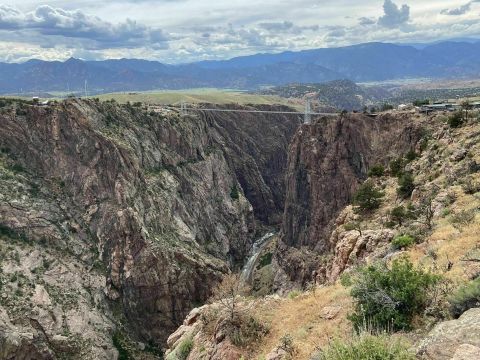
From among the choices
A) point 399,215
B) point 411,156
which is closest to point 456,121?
point 411,156

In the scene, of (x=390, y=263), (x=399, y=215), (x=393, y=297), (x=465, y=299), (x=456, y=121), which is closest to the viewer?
(x=465, y=299)

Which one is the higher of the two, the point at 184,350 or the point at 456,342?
the point at 456,342

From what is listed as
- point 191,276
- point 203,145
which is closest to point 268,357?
point 191,276

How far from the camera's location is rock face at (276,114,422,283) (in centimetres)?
7375

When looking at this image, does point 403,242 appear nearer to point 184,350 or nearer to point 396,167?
point 184,350

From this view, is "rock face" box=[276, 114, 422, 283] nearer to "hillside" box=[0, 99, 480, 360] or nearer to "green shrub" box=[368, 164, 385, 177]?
"hillside" box=[0, 99, 480, 360]

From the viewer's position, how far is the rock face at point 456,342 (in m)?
9.60

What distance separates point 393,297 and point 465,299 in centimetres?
320

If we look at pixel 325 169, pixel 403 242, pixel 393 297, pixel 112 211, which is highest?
pixel 393 297

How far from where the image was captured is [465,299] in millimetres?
12914

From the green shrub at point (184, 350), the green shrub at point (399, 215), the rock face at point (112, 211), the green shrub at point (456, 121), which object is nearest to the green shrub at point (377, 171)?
the green shrub at point (456, 121)

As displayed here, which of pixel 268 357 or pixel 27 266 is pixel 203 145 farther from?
pixel 268 357

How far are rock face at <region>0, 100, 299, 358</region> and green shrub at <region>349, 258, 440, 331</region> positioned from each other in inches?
1845

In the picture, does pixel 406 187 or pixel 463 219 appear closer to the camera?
pixel 463 219
